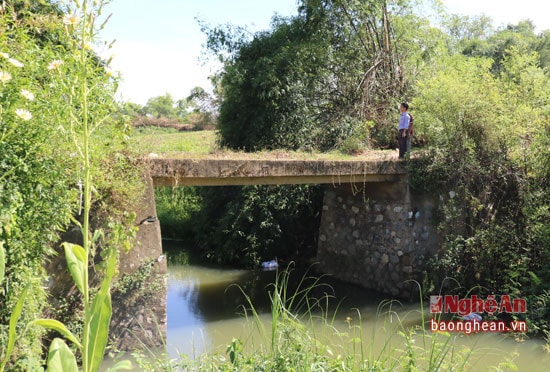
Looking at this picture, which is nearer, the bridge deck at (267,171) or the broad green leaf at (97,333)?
the broad green leaf at (97,333)

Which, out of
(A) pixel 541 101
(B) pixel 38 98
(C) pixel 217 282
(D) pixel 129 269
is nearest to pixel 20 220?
(B) pixel 38 98

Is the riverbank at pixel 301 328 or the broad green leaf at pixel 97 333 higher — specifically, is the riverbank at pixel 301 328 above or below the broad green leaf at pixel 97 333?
below

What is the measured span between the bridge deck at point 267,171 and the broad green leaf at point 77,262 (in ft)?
15.8

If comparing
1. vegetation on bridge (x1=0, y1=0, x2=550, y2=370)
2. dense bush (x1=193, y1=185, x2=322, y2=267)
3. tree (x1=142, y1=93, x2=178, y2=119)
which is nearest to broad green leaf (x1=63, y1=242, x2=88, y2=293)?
vegetation on bridge (x1=0, y1=0, x2=550, y2=370)

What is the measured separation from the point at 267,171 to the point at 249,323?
10.4 ft

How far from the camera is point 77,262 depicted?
1580 millimetres

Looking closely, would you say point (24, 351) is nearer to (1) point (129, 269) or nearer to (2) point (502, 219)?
(1) point (129, 269)

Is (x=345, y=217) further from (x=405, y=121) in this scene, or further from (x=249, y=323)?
(x=249, y=323)

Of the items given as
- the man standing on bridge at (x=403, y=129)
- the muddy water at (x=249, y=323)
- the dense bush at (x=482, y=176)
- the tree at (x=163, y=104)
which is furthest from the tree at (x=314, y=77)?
the tree at (x=163, y=104)

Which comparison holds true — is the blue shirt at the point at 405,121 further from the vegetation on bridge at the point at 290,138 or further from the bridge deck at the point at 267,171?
the bridge deck at the point at 267,171

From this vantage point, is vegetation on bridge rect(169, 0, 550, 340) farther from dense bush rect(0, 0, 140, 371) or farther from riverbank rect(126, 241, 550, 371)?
dense bush rect(0, 0, 140, 371)

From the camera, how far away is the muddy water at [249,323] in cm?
632

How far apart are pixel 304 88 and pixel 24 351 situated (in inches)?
355

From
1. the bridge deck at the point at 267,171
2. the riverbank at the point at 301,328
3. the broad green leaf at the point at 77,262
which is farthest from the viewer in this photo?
the bridge deck at the point at 267,171
